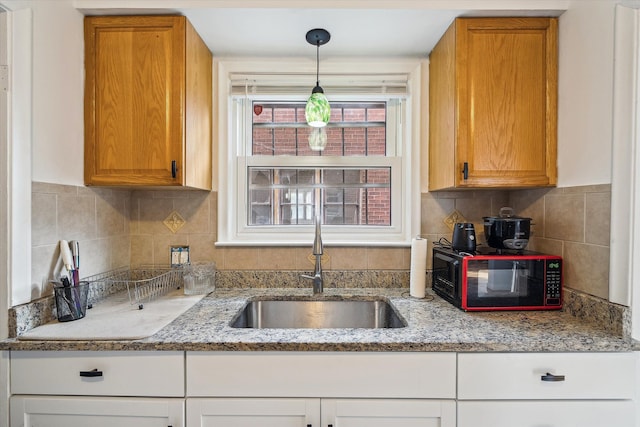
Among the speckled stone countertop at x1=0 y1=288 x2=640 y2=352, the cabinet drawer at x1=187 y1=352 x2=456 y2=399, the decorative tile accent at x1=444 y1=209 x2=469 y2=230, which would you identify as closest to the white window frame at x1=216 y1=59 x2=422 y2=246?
the decorative tile accent at x1=444 y1=209 x2=469 y2=230

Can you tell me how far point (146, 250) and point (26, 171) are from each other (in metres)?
0.74

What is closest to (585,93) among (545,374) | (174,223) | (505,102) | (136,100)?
(505,102)

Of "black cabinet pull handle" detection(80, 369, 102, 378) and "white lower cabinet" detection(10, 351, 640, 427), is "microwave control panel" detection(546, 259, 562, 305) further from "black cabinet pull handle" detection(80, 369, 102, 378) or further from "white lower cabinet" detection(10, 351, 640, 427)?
"black cabinet pull handle" detection(80, 369, 102, 378)

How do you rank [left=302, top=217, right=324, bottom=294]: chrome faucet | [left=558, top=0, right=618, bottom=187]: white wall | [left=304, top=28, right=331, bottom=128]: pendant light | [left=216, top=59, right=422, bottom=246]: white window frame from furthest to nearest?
[left=216, top=59, right=422, bottom=246]: white window frame, [left=302, top=217, right=324, bottom=294]: chrome faucet, [left=304, top=28, right=331, bottom=128]: pendant light, [left=558, top=0, right=618, bottom=187]: white wall

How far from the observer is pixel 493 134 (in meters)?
1.46

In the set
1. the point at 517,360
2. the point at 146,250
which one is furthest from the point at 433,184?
the point at 146,250

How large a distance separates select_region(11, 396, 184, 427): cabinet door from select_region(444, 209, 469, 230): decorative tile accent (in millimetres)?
1514

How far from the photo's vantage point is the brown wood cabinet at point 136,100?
1.45 metres

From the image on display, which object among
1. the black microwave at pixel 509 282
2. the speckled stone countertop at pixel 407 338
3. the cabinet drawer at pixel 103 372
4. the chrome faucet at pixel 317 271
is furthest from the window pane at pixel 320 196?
the cabinet drawer at pixel 103 372

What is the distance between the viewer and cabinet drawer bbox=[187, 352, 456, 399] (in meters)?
1.11

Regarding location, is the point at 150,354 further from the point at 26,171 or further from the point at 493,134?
the point at 493,134

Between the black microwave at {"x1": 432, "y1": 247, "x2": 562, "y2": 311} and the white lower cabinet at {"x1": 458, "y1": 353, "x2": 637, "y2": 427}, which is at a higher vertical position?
the black microwave at {"x1": 432, "y1": 247, "x2": 562, "y2": 311}

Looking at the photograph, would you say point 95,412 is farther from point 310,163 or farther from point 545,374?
point 545,374

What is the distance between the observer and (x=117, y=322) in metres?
1.27
